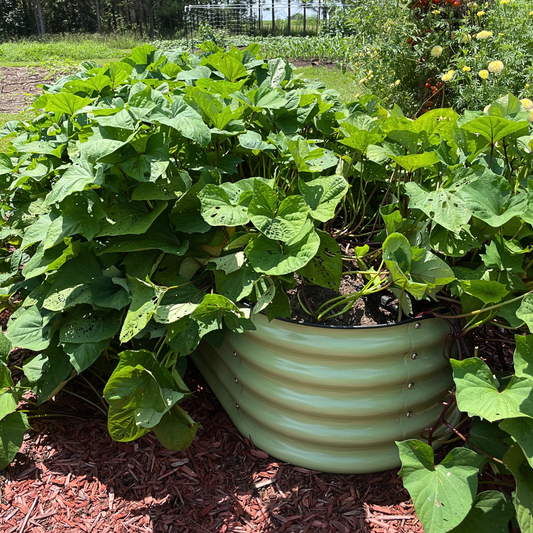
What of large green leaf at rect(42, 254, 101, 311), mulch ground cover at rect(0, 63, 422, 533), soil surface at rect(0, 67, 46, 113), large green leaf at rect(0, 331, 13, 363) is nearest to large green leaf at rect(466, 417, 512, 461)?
mulch ground cover at rect(0, 63, 422, 533)

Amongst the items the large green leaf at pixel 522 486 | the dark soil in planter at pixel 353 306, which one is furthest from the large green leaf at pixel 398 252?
the large green leaf at pixel 522 486


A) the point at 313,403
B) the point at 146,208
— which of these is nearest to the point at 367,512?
the point at 313,403

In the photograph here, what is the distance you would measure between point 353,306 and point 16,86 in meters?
8.39

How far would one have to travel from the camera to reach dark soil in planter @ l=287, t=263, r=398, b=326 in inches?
57.8

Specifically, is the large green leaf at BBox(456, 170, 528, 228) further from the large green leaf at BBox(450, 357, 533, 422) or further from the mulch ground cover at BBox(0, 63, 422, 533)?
the mulch ground cover at BBox(0, 63, 422, 533)

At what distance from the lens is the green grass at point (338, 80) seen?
6.51 metres

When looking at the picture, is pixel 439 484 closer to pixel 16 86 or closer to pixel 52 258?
pixel 52 258

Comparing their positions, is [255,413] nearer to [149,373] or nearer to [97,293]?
[149,373]

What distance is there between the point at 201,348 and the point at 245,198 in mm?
688

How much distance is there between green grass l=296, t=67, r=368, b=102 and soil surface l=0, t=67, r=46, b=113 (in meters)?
3.85

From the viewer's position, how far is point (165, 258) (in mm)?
1540

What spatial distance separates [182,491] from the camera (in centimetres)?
146

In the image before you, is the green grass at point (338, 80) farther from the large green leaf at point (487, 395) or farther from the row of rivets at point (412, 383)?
the large green leaf at point (487, 395)

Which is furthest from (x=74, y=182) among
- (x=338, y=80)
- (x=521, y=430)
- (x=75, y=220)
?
(x=338, y=80)
